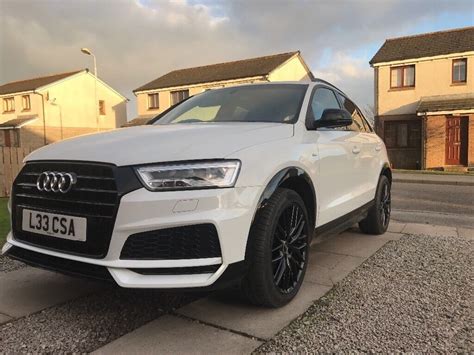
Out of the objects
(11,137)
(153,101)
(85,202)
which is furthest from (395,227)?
(11,137)

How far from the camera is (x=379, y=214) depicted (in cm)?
547

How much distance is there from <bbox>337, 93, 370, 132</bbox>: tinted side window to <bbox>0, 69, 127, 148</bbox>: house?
34447 mm

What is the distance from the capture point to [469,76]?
22.8 m

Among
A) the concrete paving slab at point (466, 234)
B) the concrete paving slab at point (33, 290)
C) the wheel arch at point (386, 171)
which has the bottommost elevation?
the concrete paving slab at point (466, 234)

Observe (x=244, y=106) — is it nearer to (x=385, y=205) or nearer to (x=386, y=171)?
(x=386, y=171)

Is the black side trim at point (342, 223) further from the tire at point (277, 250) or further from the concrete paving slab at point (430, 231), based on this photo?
the concrete paving slab at point (430, 231)

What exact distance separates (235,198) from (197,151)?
0.35m

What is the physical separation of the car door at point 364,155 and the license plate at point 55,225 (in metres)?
2.84

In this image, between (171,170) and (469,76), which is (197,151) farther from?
(469,76)

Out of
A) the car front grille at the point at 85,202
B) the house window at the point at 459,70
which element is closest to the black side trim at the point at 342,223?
the car front grille at the point at 85,202

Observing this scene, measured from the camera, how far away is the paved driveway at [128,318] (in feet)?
8.63

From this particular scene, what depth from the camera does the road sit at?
7.56m

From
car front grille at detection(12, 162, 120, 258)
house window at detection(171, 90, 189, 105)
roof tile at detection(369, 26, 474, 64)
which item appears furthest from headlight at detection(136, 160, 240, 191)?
house window at detection(171, 90, 189, 105)

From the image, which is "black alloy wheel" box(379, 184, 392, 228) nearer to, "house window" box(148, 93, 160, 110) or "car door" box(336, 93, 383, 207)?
"car door" box(336, 93, 383, 207)
